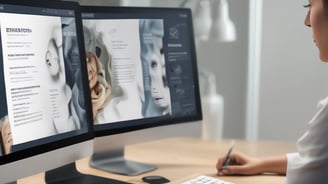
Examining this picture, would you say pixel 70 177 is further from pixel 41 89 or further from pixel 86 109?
pixel 41 89

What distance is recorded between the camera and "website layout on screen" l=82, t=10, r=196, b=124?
4.29 feet

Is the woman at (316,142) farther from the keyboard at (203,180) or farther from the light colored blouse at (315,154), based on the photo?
the keyboard at (203,180)

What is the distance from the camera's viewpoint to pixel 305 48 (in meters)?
2.26

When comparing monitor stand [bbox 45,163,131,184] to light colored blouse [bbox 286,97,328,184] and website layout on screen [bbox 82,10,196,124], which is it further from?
light colored blouse [bbox 286,97,328,184]

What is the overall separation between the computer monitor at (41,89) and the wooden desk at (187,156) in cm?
18

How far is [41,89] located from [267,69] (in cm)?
149

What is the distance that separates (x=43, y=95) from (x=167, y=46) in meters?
0.49

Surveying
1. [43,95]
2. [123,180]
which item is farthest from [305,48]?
[43,95]

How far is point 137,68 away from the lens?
139 cm

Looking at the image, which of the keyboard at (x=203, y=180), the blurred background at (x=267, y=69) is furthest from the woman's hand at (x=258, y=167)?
the blurred background at (x=267, y=69)

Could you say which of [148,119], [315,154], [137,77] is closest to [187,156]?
[148,119]

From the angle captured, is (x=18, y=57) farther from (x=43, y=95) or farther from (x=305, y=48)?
(x=305, y=48)

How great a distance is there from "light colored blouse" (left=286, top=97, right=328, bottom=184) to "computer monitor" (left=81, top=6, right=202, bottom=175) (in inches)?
18.6

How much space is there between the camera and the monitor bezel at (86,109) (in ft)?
3.28
